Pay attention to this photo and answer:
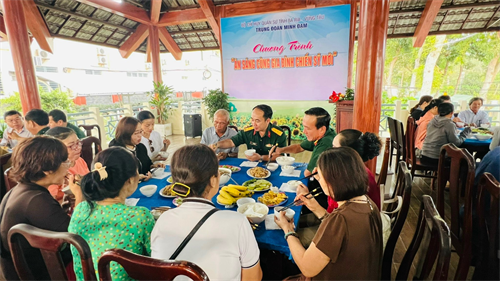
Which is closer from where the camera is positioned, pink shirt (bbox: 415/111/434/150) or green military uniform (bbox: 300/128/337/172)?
green military uniform (bbox: 300/128/337/172)

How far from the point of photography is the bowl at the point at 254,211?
143 centimetres

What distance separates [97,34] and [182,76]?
1609cm

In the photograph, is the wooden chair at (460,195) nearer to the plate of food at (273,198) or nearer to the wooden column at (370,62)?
the plate of food at (273,198)

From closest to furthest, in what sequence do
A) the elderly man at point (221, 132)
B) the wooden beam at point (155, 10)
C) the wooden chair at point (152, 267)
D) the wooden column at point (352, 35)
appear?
1. the wooden chair at point (152, 267)
2. the elderly man at point (221, 132)
3. the wooden column at point (352, 35)
4. the wooden beam at point (155, 10)

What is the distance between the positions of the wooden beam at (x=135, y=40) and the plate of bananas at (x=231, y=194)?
7615mm

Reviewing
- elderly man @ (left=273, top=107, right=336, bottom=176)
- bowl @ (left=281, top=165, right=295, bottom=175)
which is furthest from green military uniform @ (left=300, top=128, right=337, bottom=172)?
bowl @ (left=281, top=165, right=295, bottom=175)

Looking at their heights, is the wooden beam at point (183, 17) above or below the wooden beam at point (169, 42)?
above

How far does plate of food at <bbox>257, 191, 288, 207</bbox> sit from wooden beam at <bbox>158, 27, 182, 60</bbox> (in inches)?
307

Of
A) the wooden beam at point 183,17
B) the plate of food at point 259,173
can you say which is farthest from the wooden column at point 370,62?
the wooden beam at point 183,17

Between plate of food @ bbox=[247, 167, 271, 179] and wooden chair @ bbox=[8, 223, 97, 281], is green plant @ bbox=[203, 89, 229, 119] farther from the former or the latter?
wooden chair @ bbox=[8, 223, 97, 281]

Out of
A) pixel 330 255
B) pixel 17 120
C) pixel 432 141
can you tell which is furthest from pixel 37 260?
pixel 432 141

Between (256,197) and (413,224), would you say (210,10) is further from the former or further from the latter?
(413,224)

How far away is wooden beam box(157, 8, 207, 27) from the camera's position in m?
7.04

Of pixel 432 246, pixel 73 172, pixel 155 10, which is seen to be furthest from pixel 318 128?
pixel 155 10
